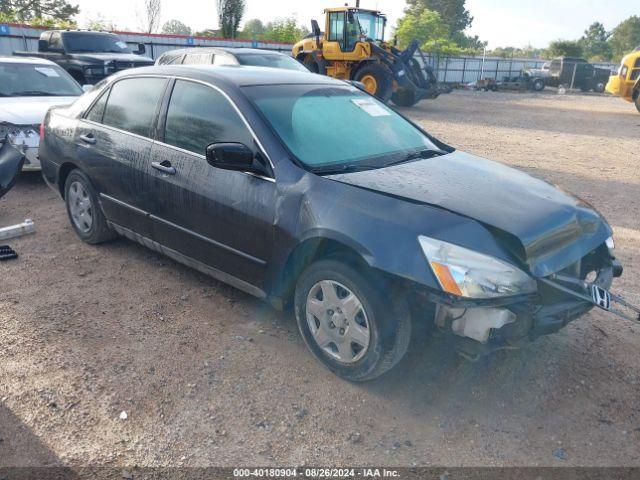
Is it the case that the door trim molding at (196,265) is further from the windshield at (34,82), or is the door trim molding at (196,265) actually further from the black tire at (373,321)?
the windshield at (34,82)

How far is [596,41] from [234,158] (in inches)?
3708

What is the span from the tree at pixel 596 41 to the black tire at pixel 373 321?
78717mm

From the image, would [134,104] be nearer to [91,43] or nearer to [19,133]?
[19,133]

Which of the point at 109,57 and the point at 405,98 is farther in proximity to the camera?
the point at 405,98

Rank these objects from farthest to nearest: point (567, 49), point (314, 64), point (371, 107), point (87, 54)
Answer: point (567, 49) → point (314, 64) → point (87, 54) → point (371, 107)

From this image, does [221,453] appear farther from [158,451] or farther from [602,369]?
[602,369]

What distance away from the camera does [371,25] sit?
57.5 feet

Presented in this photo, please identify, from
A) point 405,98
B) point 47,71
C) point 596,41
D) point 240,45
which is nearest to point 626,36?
point 596,41

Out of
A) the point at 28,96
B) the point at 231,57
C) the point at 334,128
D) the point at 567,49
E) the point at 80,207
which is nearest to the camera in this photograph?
the point at 334,128

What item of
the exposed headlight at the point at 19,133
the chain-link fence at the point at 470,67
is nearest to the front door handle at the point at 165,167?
the exposed headlight at the point at 19,133

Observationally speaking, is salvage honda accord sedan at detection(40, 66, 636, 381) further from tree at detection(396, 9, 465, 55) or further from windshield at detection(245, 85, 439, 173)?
tree at detection(396, 9, 465, 55)

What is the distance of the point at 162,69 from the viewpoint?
4301 millimetres

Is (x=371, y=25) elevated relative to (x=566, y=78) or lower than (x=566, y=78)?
elevated

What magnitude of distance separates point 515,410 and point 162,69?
11.1 feet
